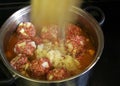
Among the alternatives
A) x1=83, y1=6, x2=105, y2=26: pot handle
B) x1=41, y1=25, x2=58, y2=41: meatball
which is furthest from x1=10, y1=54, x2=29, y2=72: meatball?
x1=83, y1=6, x2=105, y2=26: pot handle

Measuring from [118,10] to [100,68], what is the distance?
10.0 inches

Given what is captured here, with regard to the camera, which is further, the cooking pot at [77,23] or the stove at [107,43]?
the stove at [107,43]

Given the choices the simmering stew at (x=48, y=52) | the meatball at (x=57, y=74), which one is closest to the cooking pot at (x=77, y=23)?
the simmering stew at (x=48, y=52)

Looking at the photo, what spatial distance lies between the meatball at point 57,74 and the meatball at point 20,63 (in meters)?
0.07

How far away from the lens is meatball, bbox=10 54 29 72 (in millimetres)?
802

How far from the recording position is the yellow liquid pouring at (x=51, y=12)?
751mm

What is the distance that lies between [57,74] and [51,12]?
17cm

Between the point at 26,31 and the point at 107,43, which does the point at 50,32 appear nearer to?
the point at 26,31

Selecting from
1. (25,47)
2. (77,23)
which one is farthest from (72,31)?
(25,47)

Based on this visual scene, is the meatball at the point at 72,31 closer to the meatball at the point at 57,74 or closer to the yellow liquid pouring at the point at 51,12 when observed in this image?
the yellow liquid pouring at the point at 51,12

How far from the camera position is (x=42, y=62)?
795 mm

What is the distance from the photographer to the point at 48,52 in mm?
831

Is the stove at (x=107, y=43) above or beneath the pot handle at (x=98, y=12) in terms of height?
beneath

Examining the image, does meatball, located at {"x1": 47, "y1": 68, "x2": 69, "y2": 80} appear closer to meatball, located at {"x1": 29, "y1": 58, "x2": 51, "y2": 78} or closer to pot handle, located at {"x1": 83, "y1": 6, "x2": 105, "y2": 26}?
meatball, located at {"x1": 29, "y1": 58, "x2": 51, "y2": 78}
